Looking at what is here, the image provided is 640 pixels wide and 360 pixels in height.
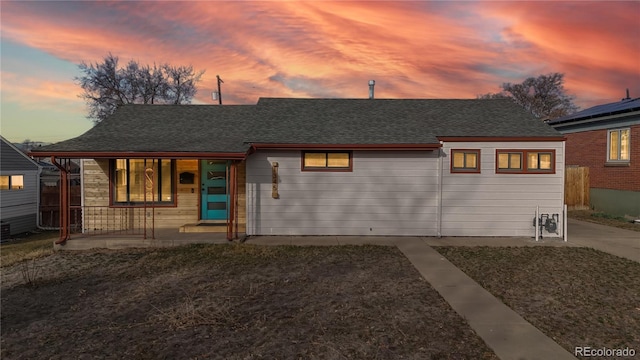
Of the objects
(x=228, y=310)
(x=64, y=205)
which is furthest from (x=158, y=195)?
(x=228, y=310)

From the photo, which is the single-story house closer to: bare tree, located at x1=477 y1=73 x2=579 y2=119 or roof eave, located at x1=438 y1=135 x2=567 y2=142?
roof eave, located at x1=438 y1=135 x2=567 y2=142

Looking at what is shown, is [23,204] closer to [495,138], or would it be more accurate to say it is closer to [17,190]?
[17,190]

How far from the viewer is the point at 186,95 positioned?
40688 millimetres

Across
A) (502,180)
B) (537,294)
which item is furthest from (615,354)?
(502,180)

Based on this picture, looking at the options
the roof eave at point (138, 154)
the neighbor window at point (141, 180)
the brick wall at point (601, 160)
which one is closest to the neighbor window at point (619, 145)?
the brick wall at point (601, 160)

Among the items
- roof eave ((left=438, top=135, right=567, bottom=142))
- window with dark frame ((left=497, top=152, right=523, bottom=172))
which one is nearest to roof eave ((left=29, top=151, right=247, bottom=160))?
→ roof eave ((left=438, top=135, right=567, bottom=142))

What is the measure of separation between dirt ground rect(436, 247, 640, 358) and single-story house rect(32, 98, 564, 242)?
1.88 meters

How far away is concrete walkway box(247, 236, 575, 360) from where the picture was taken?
4.48 metres

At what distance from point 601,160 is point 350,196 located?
15459 mm

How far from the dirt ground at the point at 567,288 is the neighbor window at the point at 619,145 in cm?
1031

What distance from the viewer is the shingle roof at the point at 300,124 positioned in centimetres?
1109

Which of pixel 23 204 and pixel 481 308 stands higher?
pixel 23 204

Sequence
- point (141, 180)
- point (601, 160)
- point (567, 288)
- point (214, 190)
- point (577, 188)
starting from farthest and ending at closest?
1. point (577, 188)
2. point (601, 160)
3. point (214, 190)
4. point (141, 180)
5. point (567, 288)

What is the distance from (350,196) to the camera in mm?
11453
